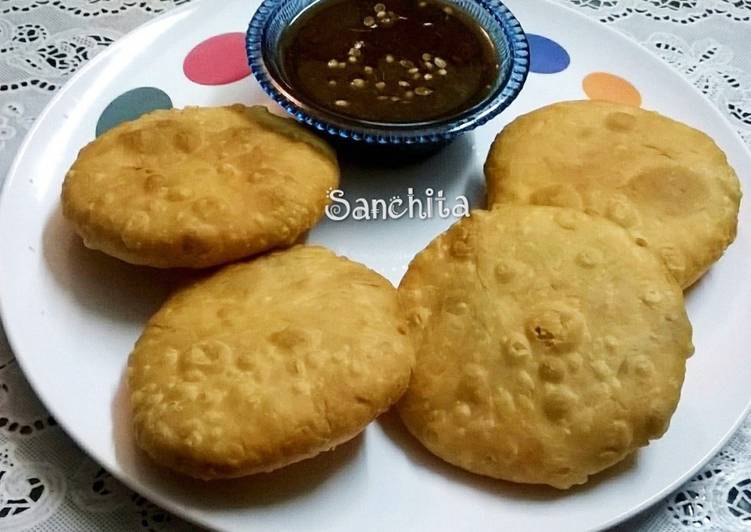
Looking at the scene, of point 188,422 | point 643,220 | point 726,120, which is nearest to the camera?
point 188,422

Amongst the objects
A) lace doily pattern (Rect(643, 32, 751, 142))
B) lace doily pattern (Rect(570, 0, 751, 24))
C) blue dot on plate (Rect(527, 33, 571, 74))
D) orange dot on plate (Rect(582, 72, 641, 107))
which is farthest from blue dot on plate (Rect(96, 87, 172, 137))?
lace doily pattern (Rect(643, 32, 751, 142))

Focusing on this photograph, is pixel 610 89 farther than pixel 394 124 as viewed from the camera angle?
Yes

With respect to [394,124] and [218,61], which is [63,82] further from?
[394,124]

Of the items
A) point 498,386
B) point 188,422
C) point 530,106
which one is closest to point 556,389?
point 498,386

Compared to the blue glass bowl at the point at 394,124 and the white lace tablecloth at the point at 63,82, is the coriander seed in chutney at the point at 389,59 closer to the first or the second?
the blue glass bowl at the point at 394,124

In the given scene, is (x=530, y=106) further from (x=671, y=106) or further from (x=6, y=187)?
(x=6, y=187)

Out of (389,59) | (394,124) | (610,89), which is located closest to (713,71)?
(610,89)

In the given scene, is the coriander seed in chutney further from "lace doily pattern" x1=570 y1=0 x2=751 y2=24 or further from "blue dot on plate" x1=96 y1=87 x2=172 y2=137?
"lace doily pattern" x1=570 y1=0 x2=751 y2=24
